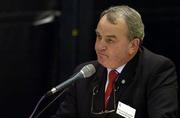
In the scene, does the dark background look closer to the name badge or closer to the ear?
the ear

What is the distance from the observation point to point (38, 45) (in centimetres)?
447

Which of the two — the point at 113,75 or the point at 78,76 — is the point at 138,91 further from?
the point at 78,76

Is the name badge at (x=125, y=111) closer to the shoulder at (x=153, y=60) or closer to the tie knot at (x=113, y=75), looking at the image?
the tie knot at (x=113, y=75)

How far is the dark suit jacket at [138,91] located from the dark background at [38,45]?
4.26ft

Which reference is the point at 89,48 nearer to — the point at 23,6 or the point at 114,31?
the point at 23,6

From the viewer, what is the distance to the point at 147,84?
286cm

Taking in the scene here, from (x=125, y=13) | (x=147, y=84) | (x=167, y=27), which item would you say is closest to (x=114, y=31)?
(x=125, y=13)

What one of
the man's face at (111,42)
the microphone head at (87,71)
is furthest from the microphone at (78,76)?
the man's face at (111,42)

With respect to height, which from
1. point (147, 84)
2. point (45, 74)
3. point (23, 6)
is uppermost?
point (23, 6)

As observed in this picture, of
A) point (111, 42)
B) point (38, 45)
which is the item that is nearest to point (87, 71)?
point (111, 42)

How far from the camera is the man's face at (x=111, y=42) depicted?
110 inches

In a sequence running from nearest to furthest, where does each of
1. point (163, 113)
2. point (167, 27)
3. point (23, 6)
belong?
point (163, 113), point (167, 27), point (23, 6)

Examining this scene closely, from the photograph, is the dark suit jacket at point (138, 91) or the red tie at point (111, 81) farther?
the red tie at point (111, 81)

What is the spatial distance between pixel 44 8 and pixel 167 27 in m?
1.11
